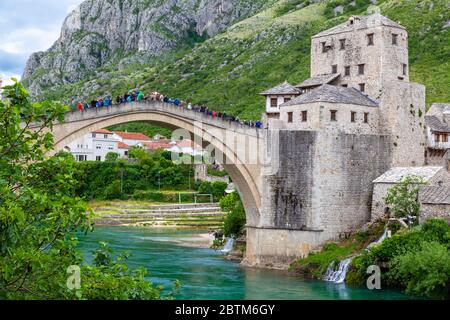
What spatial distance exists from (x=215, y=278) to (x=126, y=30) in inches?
5960

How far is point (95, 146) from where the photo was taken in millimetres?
101625

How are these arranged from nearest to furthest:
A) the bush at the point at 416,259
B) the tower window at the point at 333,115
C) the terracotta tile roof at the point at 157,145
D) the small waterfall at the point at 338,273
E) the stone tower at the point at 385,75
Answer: the bush at the point at 416,259 < the small waterfall at the point at 338,273 < the tower window at the point at 333,115 < the stone tower at the point at 385,75 < the terracotta tile roof at the point at 157,145

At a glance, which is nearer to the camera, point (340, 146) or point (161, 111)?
point (161, 111)

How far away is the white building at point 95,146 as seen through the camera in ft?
328

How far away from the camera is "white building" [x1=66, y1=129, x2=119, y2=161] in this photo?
328ft

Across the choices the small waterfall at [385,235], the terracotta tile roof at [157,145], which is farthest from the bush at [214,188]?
the small waterfall at [385,235]

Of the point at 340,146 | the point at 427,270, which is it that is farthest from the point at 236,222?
the point at 427,270

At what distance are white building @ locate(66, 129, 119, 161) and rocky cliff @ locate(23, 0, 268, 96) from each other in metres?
69.5

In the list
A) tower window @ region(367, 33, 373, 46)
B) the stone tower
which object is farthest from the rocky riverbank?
tower window @ region(367, 33, 373, 46)

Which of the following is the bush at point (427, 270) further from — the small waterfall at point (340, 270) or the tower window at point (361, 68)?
the tower window at point (361, 68)

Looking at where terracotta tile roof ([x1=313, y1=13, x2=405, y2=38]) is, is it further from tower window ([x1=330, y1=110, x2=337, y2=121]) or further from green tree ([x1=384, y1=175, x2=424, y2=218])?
green tree ([x1=384, y1=175, x2=424, y2=218])

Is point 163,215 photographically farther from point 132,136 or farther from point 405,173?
point 405,173

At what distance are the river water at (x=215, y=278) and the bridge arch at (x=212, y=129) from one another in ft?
13.6
